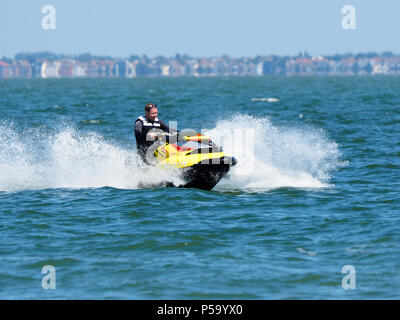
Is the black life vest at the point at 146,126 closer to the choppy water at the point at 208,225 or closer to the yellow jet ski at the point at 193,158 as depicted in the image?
the yellow jet ski at the point at 193,158

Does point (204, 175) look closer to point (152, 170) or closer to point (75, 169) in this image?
point (152, 170)

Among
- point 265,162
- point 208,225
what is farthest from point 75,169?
point 208,225

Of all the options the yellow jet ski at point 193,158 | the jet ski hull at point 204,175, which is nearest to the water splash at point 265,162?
the jet ski hull at point 204,175

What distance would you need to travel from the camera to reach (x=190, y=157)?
15164 mm

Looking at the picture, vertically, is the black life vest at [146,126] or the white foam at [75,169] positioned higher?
the black life vest at [146,126]

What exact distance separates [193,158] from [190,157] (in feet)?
0.32

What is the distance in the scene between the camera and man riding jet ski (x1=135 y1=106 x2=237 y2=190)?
49.4ft

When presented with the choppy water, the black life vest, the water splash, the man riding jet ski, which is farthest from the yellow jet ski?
the water splash

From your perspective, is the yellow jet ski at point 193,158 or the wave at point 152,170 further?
the wave at point 152,170

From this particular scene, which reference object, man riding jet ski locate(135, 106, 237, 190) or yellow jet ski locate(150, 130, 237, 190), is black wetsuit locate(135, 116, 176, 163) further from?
yellow jet ski locate(150, 130, 237, 190)

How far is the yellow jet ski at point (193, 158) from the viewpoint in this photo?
1505cm

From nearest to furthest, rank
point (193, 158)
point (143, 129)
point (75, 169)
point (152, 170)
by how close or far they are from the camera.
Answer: point (193, 158) → point (143, 129) → point (152, 170) → point (75, 169)
